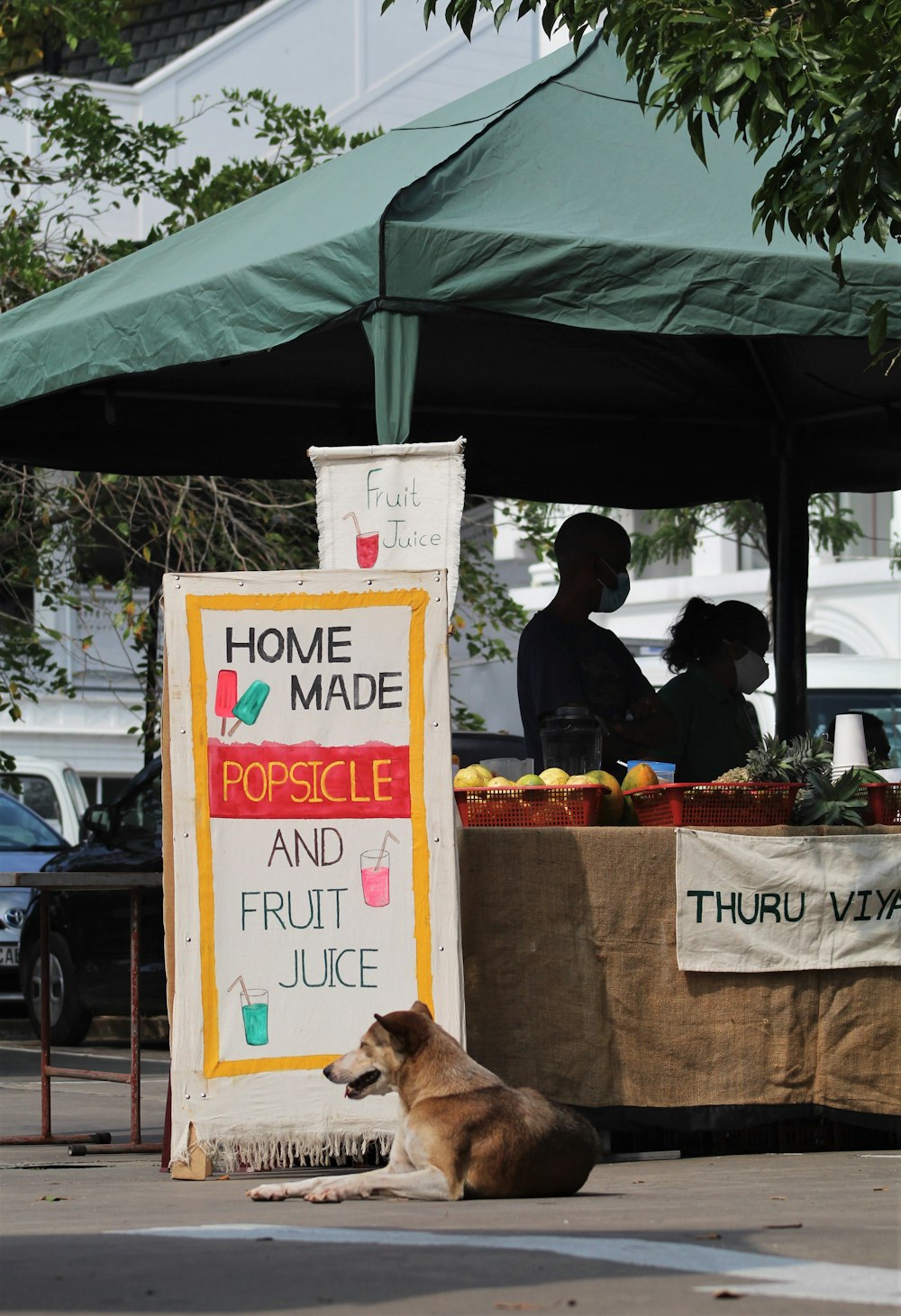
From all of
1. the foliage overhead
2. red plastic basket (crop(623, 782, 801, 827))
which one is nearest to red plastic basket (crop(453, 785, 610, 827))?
red plastic basket (crop(623, 782, 801, 827))

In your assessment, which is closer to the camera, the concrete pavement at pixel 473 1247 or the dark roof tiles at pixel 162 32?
the concrete pavement at pixel 473 1247

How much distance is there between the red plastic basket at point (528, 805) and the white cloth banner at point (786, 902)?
34 centimetres

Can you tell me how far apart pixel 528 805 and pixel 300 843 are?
32.4 inches

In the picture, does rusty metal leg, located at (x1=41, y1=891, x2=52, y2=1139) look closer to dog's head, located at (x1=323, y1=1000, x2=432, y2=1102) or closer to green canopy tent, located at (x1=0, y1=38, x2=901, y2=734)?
green canopy tent, located at (x1=0, y1=38, x2=901, y2=734)

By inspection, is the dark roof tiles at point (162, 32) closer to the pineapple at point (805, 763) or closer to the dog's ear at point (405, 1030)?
the pineapple at point (805, 763)

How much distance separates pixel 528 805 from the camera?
6785 millimetres

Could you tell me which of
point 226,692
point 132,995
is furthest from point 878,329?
point 132,995

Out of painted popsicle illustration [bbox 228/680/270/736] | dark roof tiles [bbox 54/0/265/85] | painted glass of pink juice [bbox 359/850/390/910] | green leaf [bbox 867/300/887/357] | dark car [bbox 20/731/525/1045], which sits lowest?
dark car [bbox 20/731/525/1045]

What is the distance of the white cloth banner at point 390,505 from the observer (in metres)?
6.62

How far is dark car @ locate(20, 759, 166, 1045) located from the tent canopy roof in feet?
13.3

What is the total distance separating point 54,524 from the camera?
14992mm

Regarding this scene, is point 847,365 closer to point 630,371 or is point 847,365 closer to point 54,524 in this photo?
point 630,371

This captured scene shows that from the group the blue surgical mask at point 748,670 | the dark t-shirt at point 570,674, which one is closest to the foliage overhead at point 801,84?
the dark t-shirt at point 570,674

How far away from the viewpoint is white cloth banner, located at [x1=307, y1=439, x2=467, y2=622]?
261 inches
